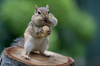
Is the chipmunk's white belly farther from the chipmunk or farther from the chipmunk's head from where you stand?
the chipmunk's head

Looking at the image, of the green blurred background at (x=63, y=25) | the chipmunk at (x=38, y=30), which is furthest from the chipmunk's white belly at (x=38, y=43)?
the green blurred background at (x=63, y=25)

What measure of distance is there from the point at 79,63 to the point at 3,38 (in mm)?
1466

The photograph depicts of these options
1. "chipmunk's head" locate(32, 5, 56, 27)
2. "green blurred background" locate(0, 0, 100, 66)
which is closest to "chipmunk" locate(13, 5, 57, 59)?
"chipmunk's head" locate(32, 5, 56, 27)

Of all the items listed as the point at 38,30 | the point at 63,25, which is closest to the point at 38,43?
the point at 38,30

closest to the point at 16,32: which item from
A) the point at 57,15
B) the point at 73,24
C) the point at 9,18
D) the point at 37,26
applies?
the point at 9,18

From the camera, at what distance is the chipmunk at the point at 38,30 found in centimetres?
105

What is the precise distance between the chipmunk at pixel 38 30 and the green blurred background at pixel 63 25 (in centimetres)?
108

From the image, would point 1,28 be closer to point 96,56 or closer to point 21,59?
point 21,59

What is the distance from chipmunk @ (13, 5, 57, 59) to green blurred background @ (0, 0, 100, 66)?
3.55 feet

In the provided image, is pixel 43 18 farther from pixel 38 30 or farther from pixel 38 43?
pixel 38 43

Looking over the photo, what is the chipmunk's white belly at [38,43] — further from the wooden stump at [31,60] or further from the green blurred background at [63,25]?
the green blurred background at [63,25]

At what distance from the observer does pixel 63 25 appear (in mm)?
2750

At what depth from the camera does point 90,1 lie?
12.7 ft

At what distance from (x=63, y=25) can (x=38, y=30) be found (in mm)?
1686
